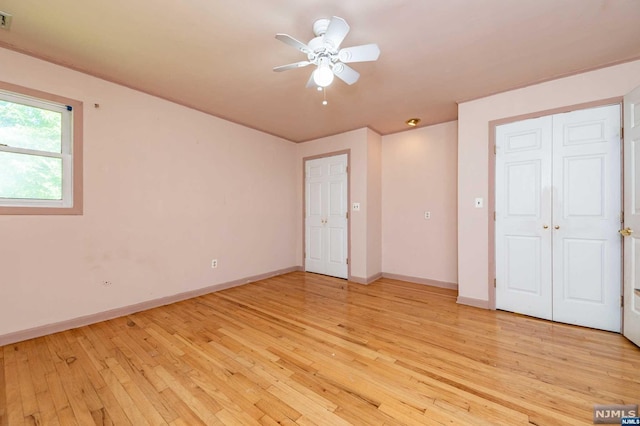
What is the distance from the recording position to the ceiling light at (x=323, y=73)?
6.12ft

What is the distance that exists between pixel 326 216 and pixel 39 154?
12.0ft

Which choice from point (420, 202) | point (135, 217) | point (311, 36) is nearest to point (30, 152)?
point (135, 217)

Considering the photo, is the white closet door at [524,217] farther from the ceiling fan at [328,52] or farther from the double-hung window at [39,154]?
the double-hung window at [39,154]

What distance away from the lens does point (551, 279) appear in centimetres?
267

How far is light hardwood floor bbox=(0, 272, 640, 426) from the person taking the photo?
1.45m

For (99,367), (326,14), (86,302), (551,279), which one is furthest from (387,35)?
(86,302)

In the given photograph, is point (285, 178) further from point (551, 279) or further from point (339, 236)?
point (551, 279)

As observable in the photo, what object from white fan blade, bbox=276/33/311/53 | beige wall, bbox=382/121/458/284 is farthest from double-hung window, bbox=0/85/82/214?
beige wall, bbox=382/121/458/284

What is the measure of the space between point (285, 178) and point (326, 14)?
3.18 m

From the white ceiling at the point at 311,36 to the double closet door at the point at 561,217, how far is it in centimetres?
59

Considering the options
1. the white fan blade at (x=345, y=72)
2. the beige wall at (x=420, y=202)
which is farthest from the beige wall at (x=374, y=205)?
the white fan blade at (x=345, y=72)

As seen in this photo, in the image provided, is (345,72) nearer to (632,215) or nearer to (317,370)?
(317,370)

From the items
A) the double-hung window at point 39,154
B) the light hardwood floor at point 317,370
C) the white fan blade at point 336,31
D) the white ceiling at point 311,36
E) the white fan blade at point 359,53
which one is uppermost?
the white ceiling at point 311,36

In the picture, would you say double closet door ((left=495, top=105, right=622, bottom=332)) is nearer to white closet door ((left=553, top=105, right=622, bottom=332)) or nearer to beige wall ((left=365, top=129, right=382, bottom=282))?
white closet door ((left=553, top=105, right=622, bottom=332))
